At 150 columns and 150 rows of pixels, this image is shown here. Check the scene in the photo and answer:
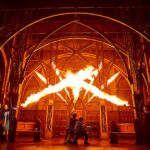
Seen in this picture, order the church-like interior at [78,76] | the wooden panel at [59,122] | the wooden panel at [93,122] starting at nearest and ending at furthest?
1. the church-like interior at [78,76]
2. the wooden panel at [93,122]
3. the wooden panel at [59,122]

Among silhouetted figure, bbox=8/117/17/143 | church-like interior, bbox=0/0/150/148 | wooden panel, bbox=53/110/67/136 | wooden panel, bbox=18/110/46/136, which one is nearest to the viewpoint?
silhouetted figure, bbox=8/117/17/143

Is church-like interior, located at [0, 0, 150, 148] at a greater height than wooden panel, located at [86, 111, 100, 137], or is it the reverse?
church-like interior, located at [0, 0, 150, 148]

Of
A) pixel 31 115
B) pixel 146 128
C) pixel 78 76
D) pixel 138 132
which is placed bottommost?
pixel 138 132

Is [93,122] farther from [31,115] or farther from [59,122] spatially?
[31,115]

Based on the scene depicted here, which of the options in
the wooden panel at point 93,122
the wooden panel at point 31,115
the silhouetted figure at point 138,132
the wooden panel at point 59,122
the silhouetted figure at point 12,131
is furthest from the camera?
the wooden panel at point 31,115

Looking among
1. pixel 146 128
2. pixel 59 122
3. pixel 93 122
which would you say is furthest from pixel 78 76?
pixel 146 128

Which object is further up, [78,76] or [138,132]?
[78,76]

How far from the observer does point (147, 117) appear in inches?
360

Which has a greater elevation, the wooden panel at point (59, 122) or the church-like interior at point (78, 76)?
the church-like interior at point (78, 76)

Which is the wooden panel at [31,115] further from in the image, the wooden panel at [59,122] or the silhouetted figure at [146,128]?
the silhouetted figure at [146,128]

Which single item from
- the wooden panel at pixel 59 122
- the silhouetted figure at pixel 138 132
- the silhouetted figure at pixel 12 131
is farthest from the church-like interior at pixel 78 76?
the silhouetted figure at pixel 138 132

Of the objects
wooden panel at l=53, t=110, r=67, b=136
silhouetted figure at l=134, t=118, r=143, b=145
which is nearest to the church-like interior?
wooden panel at l=53, t=110, r=67, b=136

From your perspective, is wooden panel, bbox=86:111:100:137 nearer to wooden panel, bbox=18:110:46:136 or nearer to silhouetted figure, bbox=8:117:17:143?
wooden panel, bbox=18:110:46:136

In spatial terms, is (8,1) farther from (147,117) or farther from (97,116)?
(97,116)
